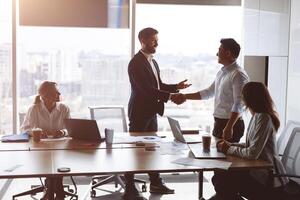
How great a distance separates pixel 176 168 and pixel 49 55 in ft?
9.93

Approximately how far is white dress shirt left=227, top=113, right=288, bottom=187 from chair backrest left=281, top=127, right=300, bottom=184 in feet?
0.64

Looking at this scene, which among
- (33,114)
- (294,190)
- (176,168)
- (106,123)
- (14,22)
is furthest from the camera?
(14,22)

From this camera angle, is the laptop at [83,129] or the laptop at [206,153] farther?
the laptop at [83,129]

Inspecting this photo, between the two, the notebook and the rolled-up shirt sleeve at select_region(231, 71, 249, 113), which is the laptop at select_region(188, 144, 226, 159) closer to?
the rolled-up shirt sleeve at select_region(231, 71, 249, 113)

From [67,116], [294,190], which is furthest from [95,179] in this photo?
[294,190]

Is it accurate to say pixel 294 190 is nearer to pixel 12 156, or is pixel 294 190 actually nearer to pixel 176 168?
pixel 176 168

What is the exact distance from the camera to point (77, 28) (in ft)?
16.9

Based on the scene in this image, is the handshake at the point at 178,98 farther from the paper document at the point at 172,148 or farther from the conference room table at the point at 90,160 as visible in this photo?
the conference room table at the point at 90,160

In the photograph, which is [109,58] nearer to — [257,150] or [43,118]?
[43,118]

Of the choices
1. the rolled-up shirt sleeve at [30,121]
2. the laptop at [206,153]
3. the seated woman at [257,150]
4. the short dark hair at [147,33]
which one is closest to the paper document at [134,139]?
the laptop at [206,153]

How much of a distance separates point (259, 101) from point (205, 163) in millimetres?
620

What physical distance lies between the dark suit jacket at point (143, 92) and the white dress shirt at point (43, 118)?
31.6 inches

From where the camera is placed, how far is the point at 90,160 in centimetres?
281

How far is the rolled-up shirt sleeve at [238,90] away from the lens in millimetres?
3588
